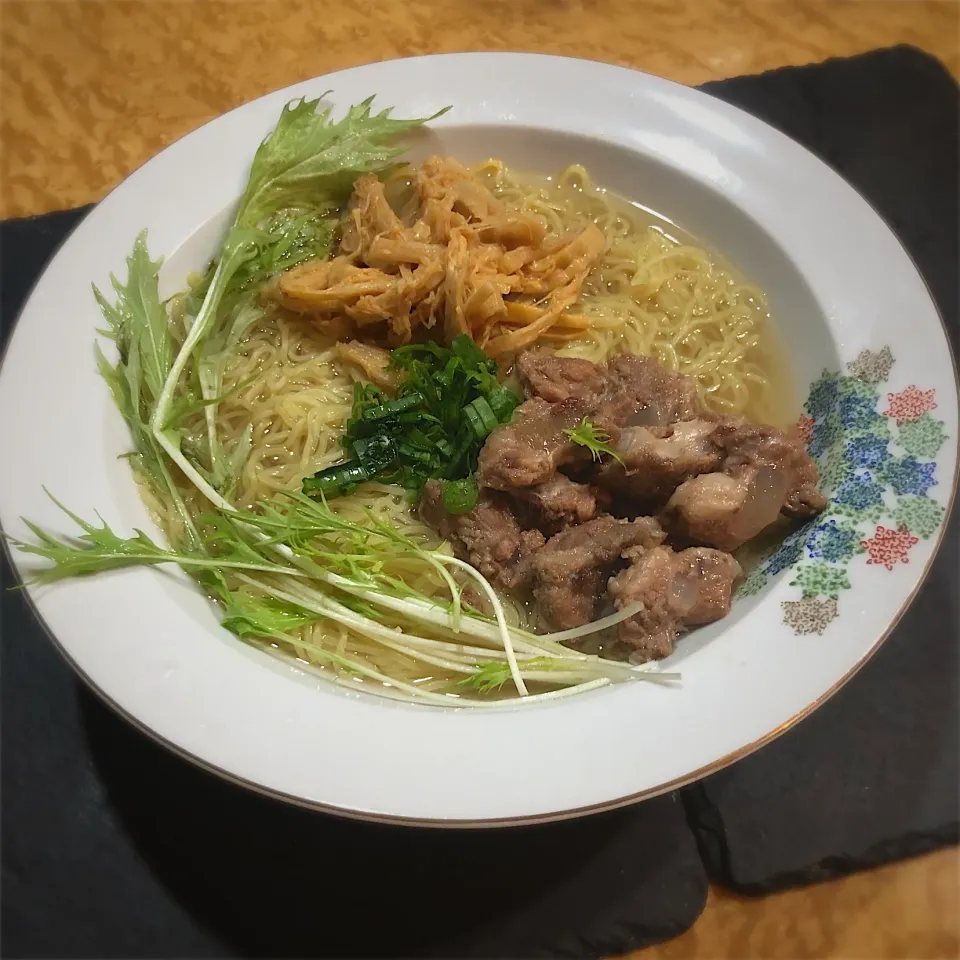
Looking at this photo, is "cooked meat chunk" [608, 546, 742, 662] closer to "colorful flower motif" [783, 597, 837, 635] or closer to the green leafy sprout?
"colorful flower motif" [783, 597, 837, 635]

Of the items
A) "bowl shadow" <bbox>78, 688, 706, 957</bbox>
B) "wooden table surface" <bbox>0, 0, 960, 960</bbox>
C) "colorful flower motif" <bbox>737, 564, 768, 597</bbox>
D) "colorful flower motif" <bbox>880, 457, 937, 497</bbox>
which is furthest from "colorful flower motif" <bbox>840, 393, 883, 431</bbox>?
"wooden table surface" <bbox>0, 0, 960, 960</bbox>

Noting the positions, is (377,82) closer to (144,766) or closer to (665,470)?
(665,470)

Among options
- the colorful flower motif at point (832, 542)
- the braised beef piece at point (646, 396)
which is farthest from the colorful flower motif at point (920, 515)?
the braised beef piece at point (646, 396)

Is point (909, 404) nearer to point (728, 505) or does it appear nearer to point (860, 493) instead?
point (860, 493)

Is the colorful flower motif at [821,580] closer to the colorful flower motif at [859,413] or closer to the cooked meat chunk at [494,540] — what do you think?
the colorful flower motif at [859,413]

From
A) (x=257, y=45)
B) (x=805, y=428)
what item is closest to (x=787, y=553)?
(x=805, y=428)
